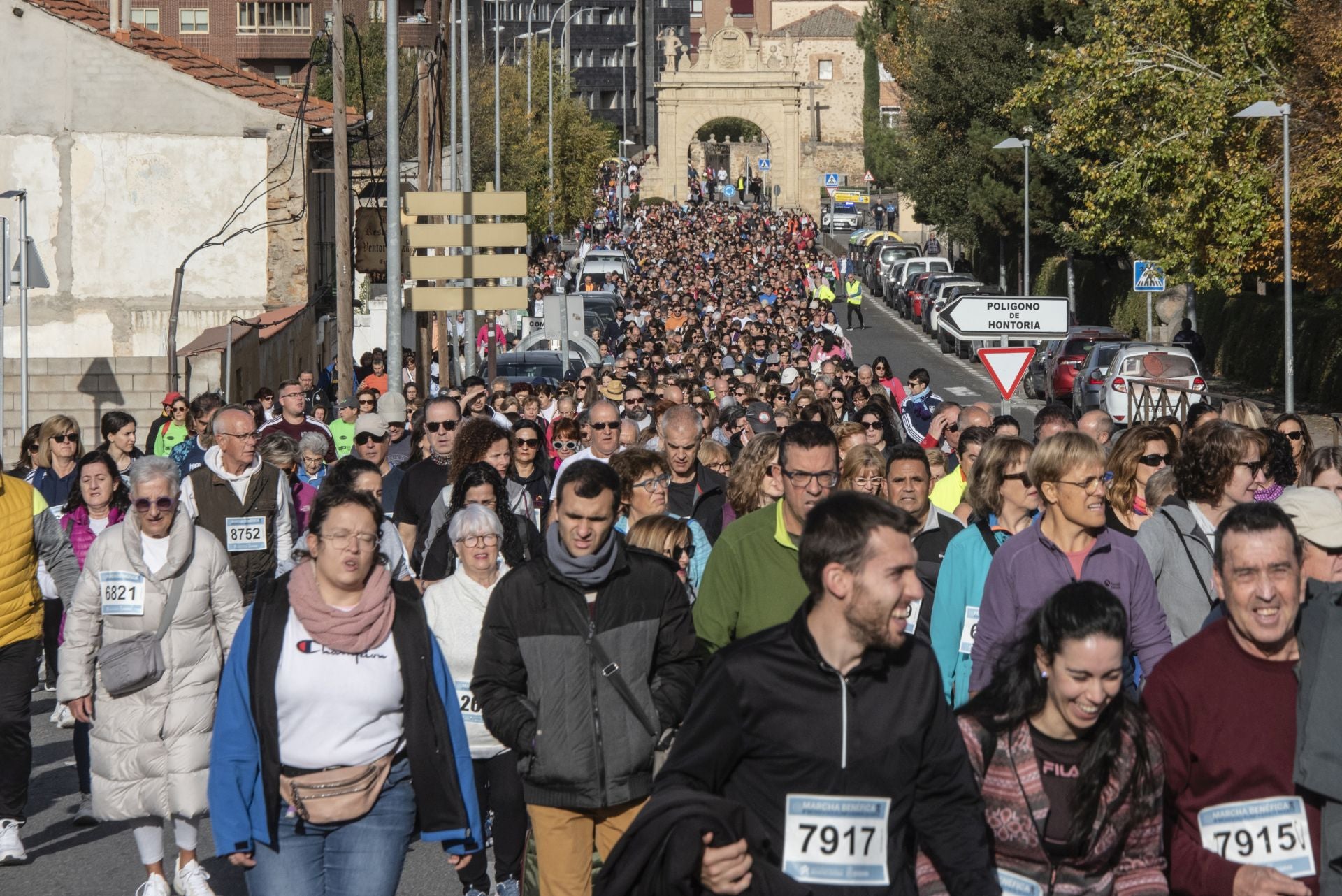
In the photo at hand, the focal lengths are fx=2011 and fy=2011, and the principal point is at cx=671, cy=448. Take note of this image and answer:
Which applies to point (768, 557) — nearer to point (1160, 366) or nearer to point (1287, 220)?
point (1287, 220)

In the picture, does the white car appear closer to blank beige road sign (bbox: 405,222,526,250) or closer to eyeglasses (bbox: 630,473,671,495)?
blank beige road sign (bbox: 405,222,526,250)

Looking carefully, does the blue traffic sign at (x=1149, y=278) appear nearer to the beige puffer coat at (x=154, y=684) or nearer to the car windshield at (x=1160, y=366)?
the car windshield at (x=1160, y=366)

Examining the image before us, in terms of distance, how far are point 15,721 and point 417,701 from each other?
3.74 meters

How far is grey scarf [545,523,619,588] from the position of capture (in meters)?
6.18

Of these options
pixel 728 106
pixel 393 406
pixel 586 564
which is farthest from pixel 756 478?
pixel 728 106

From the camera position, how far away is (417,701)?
19.0 ft

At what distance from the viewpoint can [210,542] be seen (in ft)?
25.7

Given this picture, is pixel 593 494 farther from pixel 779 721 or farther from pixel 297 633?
pixel 779 721

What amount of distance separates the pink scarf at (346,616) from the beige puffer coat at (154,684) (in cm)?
197

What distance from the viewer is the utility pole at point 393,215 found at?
21844 mm

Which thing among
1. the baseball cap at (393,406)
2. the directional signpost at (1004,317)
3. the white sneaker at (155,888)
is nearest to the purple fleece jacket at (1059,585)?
the white sneaker at (155,888)

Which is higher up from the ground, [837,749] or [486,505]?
[486,505]

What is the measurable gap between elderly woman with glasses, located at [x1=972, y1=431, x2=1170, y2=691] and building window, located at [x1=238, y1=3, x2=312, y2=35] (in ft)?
261

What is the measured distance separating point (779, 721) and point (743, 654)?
18 centimetres
